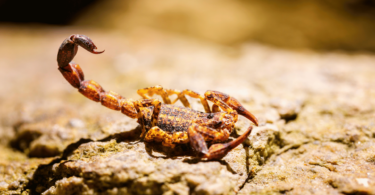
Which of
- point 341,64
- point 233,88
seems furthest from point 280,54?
point 233,88

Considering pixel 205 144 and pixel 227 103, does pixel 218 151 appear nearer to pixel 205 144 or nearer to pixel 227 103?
pixel 205 144

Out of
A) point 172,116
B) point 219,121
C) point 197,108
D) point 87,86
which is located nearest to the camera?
→ point 219,121

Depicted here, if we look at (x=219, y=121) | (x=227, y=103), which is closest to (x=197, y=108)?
(x=227, y=103)

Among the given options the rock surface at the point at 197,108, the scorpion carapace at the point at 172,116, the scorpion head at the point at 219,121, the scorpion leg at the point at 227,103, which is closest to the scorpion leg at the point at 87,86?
the scorpion carapace at the point at 172,116

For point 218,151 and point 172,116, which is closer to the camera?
point 218,151

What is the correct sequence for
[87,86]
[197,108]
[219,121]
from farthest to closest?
[197,108] → [87,86] → [219,121]

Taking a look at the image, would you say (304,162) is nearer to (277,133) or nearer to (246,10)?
(277,133)
